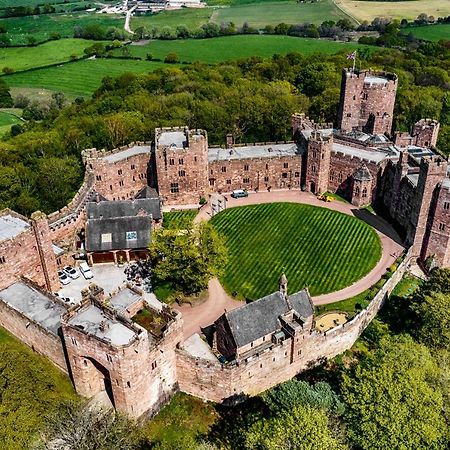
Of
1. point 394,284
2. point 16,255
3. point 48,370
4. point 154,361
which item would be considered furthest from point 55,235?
point 394,284

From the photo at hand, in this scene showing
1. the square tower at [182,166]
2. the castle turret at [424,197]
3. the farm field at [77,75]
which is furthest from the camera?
the farm field at [77,75]

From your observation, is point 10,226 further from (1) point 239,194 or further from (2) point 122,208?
(1) point 239,194

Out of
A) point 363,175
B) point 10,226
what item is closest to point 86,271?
point 10,226

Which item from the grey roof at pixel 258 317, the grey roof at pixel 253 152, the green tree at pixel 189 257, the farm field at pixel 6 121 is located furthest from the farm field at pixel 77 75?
the grey roof at pixel 258 317

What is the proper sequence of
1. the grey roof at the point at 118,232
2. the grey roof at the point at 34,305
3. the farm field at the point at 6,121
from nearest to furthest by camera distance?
the grey roof at the point at 34,305, the grey roof at the point at 118,232, the farm field at the point at 6,121

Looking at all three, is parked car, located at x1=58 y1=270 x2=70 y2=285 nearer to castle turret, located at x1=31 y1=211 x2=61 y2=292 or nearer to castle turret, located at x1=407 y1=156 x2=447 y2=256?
castle turret, located at x1=31 y1=211 x2=61 y2=292

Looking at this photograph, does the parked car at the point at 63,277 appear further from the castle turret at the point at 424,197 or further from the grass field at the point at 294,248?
the castle turret at the point at 424,197

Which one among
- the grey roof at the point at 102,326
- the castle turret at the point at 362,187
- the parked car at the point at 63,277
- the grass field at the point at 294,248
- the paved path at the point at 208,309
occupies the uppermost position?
the grey roof at the point at 102,326
